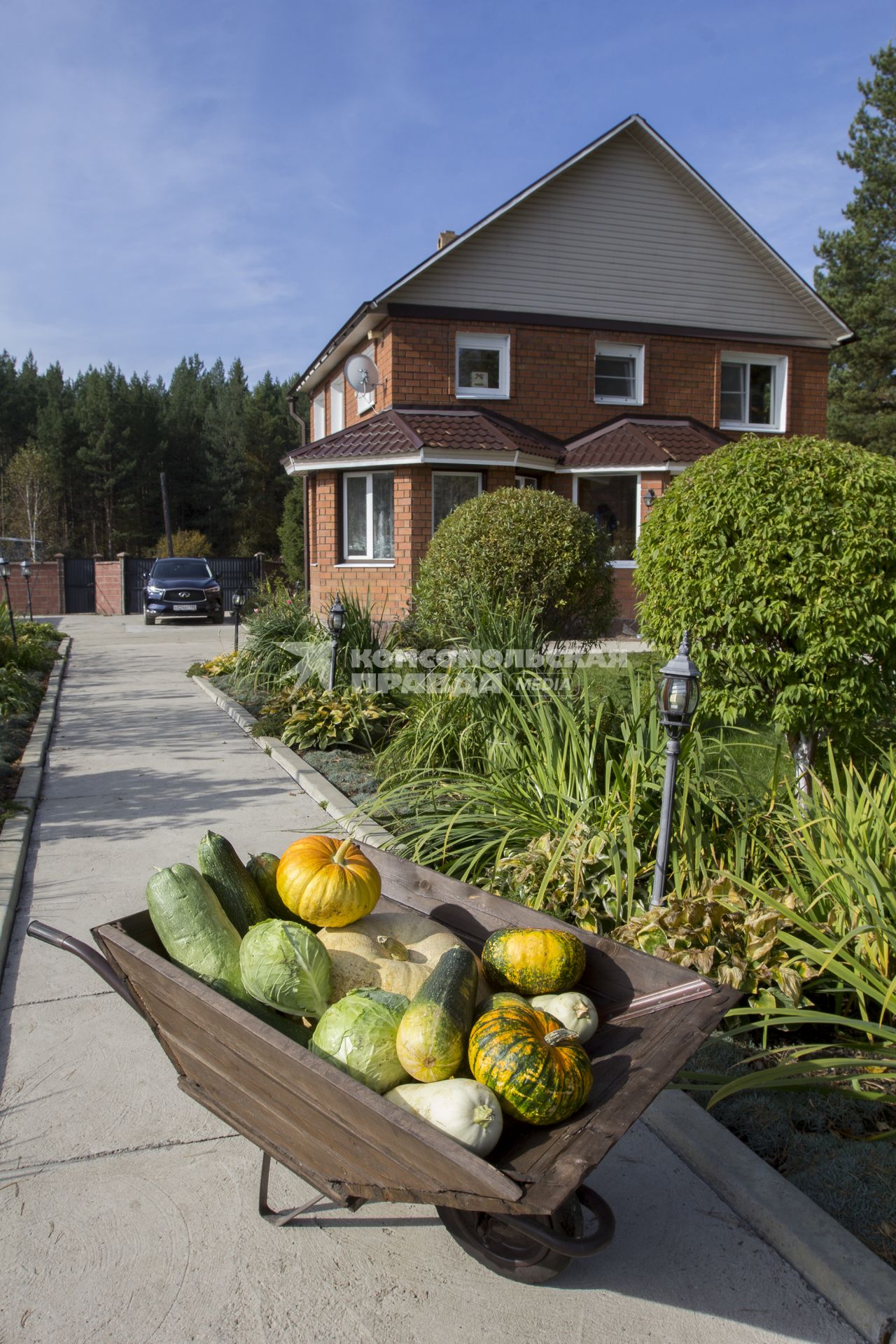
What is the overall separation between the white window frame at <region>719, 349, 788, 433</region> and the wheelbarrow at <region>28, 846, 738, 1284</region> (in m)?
18.6

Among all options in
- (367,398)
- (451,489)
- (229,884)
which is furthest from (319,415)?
(229,884)

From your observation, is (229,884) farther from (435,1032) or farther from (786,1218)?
(786,1218)

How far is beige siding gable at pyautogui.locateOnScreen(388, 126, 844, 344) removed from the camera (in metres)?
17.6

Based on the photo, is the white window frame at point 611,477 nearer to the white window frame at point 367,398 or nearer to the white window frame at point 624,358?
the white window frame at point 624,358

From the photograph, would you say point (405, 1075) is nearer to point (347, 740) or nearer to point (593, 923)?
point (593, 923)

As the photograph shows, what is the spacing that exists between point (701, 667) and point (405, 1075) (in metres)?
3.53

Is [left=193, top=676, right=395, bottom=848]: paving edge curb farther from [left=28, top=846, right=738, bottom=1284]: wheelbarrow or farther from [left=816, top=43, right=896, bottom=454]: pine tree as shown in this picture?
[left=816, top=43, right=896, bottom=454]: pine tree

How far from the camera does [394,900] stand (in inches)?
119

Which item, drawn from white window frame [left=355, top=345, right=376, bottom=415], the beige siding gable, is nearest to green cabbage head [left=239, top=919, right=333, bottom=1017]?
the beige siding gable

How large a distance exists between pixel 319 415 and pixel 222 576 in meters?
10.7

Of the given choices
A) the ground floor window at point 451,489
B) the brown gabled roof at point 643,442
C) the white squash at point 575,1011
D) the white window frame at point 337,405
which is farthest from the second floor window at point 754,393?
the white squash at point 575,1011

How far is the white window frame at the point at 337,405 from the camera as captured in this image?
21.3m

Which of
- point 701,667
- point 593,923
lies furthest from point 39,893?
point 701,667

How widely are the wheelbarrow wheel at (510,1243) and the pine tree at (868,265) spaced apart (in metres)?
31.1
